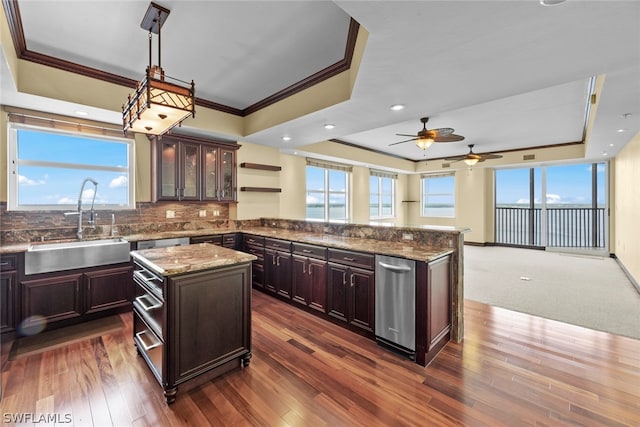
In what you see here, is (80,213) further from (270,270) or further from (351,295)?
(351,295)

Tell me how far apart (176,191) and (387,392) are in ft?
12.2

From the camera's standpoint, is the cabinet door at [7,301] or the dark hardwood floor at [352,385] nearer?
the dark hardwood floor at [352,385]

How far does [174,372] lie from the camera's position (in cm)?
191

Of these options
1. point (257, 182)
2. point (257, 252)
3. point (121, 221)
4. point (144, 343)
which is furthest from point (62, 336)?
point (257, 182)

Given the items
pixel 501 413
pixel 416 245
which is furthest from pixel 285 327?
pixel 501 413

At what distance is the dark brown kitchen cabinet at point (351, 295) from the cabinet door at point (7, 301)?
10.2 feet

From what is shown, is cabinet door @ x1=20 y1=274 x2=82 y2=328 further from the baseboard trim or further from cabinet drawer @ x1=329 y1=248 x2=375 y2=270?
the baseboard trim

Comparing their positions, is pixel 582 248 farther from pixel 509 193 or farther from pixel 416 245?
pixel 416 245

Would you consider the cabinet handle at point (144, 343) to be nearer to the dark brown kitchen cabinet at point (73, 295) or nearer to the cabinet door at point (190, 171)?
the dark brown kitchen cabinet at point (73, 295)

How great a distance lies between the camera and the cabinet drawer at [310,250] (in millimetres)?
3179

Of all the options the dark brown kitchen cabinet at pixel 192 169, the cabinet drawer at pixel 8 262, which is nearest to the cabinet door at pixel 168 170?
the dark brown kitchen cabinet at pixel 192 169

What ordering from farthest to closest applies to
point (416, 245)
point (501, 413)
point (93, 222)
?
point (93, 222), point (416, 245), point (501, 413)

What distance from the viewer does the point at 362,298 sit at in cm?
282

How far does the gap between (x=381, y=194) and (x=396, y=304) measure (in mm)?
7184
